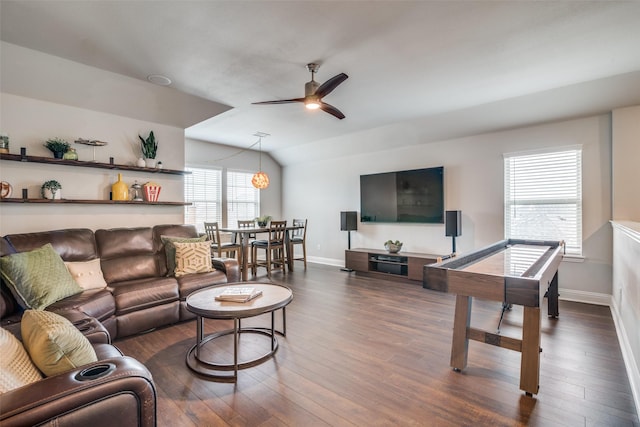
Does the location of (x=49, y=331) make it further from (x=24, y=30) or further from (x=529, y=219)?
(x=529, y=219)

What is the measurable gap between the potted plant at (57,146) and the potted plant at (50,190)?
0.99 ft

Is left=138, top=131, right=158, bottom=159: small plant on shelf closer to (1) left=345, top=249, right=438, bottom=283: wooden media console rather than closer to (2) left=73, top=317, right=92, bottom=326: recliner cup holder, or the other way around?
(2) left=73, top=317, right=92, bottom=326: recliner cup holder

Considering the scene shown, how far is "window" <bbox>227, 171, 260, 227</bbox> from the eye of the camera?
6.94 metres

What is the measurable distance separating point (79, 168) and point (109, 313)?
1.95 meters

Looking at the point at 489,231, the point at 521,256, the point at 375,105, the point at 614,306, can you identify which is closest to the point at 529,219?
the point at 489,231

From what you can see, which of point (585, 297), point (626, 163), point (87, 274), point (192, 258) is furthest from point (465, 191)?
point (87, 274)

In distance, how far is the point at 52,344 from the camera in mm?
1198

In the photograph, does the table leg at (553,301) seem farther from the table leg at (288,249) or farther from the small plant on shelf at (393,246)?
the table leg at (288,249)

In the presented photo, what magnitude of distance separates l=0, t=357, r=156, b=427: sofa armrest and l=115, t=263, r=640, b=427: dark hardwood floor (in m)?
0.86

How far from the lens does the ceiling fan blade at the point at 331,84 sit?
9.46 feet

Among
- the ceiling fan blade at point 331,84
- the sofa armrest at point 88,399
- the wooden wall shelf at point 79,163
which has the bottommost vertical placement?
the sofa armrest at point 88,399

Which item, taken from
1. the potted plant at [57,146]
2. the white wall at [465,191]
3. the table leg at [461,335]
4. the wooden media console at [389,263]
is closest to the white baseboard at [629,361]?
the table leg at [461,335]

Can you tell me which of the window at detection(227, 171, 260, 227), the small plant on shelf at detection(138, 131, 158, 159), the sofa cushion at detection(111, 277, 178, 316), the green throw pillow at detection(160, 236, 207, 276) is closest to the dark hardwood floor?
the sofa cushion at detection(111, 277, 178, 316)

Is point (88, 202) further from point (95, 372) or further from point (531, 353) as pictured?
point (531, 353)
